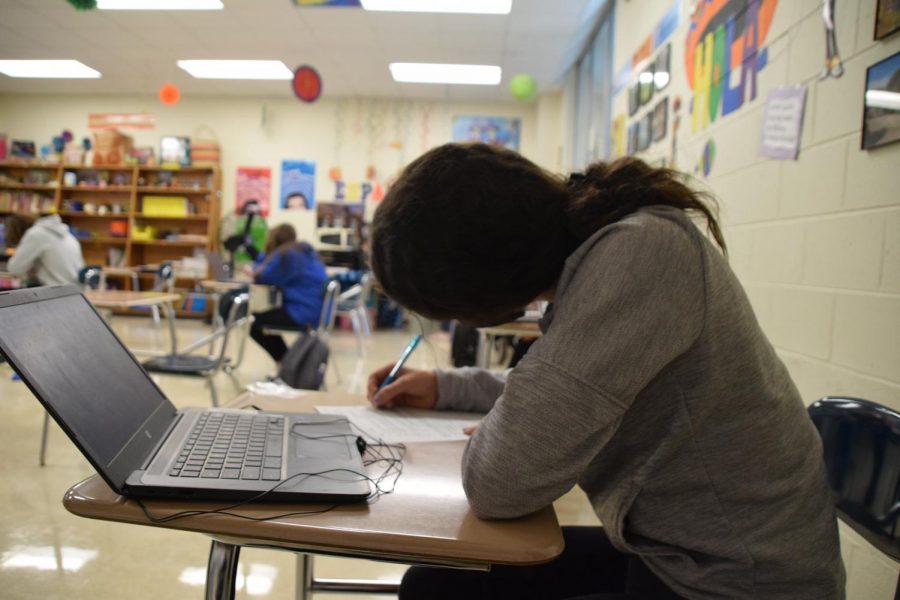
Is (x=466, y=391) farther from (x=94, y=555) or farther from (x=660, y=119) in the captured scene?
(x=660, y=119)

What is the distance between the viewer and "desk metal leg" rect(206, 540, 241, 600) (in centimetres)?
63

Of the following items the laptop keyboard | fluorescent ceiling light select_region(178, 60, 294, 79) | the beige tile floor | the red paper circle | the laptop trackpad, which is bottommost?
the beige tile floor

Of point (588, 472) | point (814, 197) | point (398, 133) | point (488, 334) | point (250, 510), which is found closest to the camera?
point (250, 510)

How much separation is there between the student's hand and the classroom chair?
1.99ft

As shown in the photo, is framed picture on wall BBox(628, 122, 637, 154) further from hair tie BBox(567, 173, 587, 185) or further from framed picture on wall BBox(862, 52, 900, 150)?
hair tie BBox(567, 173, 587, 185)

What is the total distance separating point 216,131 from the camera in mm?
7395

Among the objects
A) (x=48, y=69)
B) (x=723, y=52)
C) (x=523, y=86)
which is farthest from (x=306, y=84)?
(x=723, y=52)

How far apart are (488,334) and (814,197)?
4.56 feet

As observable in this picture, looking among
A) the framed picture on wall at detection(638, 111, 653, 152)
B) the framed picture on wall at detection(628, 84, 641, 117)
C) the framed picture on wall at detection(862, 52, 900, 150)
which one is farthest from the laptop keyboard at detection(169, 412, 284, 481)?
the framed picture on wall at detection(628, 84, 641, 117)

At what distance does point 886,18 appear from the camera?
1.17 m

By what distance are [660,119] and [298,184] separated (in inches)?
210

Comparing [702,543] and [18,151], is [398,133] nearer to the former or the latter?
[18,151]

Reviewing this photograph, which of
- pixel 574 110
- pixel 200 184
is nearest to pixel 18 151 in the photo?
pixel 200 184

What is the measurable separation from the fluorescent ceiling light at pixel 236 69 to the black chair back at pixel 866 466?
20.5 ft
